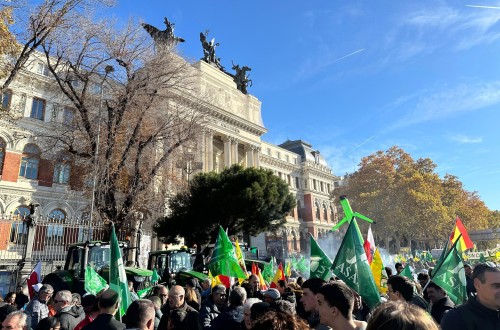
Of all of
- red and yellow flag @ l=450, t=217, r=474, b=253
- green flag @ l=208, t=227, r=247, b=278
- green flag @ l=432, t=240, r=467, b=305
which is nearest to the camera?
green flag @ l=432, t=240, r=467, b=305

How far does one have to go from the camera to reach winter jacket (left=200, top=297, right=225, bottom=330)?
15.7 ft

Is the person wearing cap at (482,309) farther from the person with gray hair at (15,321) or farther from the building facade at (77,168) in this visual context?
the building facade at (77,168)

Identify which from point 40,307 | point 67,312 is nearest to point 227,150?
point 40,307

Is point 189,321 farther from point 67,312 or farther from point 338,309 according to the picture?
point 338,309

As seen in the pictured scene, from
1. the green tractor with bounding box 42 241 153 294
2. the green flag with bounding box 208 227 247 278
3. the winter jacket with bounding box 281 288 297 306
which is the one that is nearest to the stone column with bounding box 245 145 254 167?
the green tractor with bounding box 42 241 153 294

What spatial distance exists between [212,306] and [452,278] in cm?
348

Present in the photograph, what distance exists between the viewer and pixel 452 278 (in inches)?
200

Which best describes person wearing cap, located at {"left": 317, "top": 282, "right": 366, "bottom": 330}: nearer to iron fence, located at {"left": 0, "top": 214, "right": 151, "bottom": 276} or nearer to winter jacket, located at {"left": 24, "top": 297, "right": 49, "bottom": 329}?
winter jacket, located at {"left": 24, "top": 297, "right": 49, "bottom": 329}

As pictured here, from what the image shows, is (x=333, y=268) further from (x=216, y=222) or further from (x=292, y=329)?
(x=216, y=222)

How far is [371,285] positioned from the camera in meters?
4.57

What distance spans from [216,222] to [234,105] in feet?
59.3

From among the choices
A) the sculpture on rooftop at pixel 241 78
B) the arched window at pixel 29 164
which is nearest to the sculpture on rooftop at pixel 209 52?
the sculpture on rooftop at pixel 241 78

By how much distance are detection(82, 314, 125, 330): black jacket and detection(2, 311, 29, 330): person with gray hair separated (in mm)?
567

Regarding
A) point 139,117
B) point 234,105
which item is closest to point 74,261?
point 139,117
